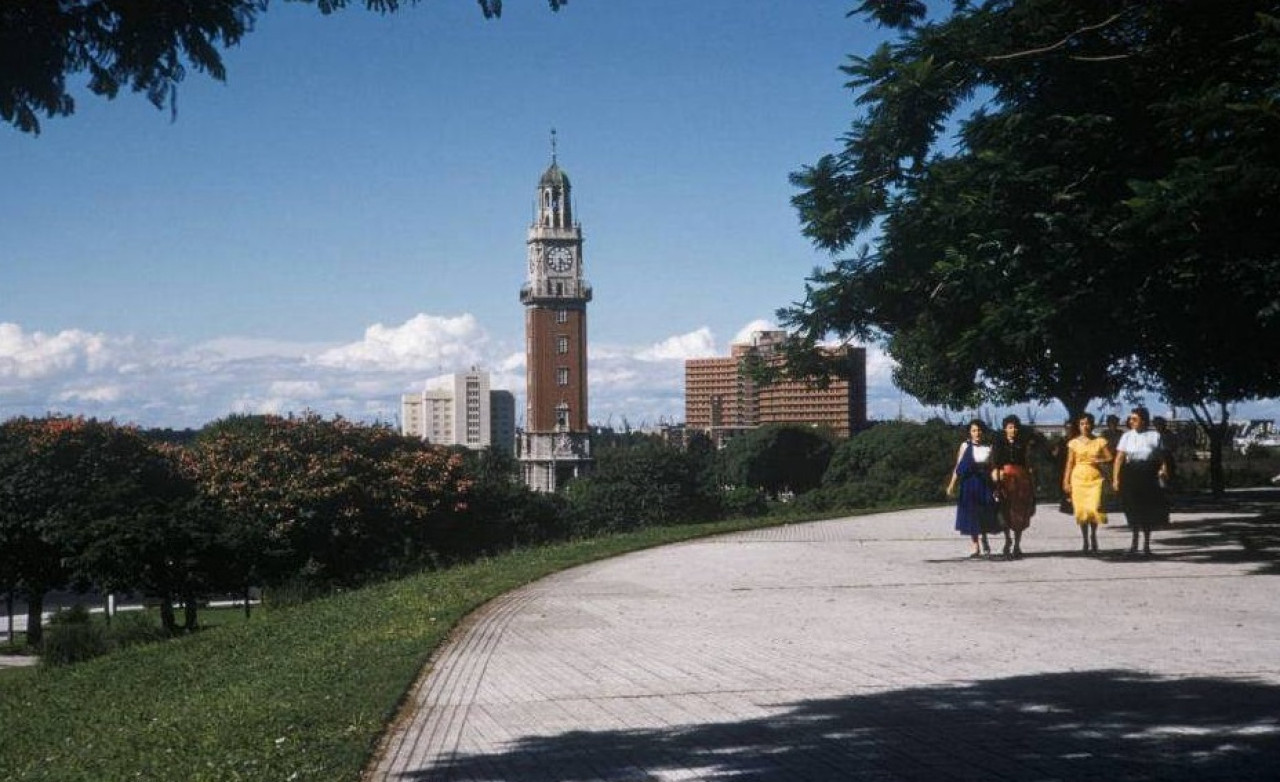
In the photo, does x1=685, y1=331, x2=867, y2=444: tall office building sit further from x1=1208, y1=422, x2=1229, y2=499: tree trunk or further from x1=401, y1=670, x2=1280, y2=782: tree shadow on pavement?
x1=401, y1=670, x2=1280, y2=782: tree shadow on pavement

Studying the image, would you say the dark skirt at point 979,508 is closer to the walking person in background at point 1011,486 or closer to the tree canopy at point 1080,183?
the walking person in background at point 1011,486

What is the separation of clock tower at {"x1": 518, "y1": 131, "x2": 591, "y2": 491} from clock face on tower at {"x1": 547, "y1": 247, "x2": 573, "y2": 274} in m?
0.53

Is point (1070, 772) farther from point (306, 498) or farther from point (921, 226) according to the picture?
point (306, 498)

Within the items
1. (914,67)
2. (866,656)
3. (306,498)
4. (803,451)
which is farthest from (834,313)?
(803,451)

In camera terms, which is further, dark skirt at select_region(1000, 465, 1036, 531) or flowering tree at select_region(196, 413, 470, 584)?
flowering tree at select_region(196, 413, 470, 584)

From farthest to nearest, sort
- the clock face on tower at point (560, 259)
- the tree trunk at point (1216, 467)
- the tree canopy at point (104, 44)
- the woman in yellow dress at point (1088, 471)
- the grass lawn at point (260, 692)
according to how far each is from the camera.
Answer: the clock face on tower at point (560, 259) → the tree trunk at point (1216, 467) → the woman in yellow dress at point (1088, 471) → the grass lawn at point (260, 692) → the tree canopy at point (104, 44)

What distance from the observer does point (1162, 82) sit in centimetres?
1371

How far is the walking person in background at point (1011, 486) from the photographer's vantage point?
16.0 m

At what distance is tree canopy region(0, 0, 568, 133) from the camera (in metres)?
5.45

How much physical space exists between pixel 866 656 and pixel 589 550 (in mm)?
9173

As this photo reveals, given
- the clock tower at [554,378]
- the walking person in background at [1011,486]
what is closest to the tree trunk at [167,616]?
the walking person in background at [1011,486]

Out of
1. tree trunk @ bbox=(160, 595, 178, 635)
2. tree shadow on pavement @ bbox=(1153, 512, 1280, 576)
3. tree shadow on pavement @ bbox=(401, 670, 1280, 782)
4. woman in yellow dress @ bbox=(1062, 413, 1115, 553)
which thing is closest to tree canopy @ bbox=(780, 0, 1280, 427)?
woman in yellow dress @ bbox=(1062, 413, 1115, 553)

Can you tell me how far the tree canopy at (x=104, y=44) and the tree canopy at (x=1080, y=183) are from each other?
857 centimetres

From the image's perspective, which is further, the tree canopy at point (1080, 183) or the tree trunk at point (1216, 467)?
the tree trunk at point (1216, 467)
